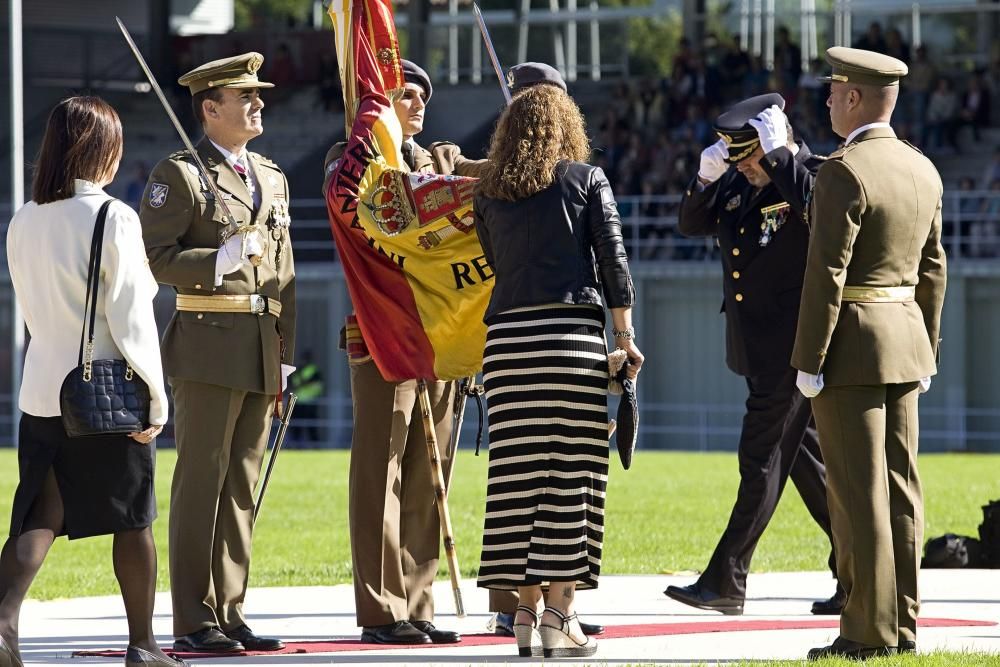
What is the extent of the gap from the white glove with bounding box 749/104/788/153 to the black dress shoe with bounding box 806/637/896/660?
2.07 metres

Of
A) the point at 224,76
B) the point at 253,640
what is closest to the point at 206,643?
the point at 253,640

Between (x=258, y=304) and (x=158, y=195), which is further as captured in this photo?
(x=258, y=304)

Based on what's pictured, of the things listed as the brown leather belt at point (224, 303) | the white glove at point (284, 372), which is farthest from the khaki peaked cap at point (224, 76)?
the white glove at point (284, 372)

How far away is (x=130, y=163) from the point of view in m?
33.8

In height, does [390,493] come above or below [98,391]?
below

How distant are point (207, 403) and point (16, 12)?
2108 centimetres

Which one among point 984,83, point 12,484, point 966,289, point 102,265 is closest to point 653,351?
point 966,289

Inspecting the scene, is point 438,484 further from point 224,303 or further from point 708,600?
point 708,600

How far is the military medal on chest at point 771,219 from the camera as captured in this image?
759 centimetres

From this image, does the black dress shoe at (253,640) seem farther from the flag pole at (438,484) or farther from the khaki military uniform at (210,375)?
the flag pole at (438,484)

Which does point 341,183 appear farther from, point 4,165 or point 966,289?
point 4,165

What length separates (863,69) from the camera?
621 cm

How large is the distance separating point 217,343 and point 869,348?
2.37 m

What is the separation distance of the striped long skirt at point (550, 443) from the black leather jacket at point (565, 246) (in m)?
0.07
